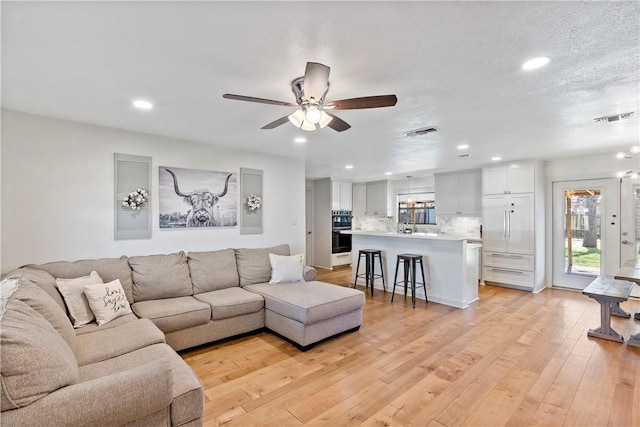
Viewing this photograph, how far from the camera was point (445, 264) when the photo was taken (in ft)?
15.2

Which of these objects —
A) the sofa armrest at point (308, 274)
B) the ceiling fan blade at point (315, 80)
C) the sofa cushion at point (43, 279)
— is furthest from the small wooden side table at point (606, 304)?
the sofa cushion at point (43, 279)

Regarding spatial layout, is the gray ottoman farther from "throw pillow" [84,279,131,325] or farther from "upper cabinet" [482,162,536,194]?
"upper cabinet" [482,162,536,194]

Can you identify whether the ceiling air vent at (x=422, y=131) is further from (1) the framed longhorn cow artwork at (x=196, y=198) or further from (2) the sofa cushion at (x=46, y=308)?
(2) the sofa cushion at (x=46, y=308)

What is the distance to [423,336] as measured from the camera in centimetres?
340

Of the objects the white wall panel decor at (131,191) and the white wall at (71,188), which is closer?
the white wall at (71,188)

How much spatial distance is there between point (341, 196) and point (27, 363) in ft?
23.2

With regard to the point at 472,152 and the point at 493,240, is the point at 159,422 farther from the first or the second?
the point at 493,240

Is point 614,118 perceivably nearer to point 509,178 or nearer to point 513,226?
point 509,178

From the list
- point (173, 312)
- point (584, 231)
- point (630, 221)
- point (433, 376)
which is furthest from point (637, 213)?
point (173, 312)

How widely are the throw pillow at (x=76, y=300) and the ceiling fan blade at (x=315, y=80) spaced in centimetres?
262

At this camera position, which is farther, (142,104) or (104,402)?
(142,104)

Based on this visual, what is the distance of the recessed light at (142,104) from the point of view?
103 inches

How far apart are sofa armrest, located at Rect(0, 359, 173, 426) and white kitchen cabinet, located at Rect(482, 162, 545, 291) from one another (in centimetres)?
594

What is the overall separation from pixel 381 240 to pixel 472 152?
2127 millimetres
